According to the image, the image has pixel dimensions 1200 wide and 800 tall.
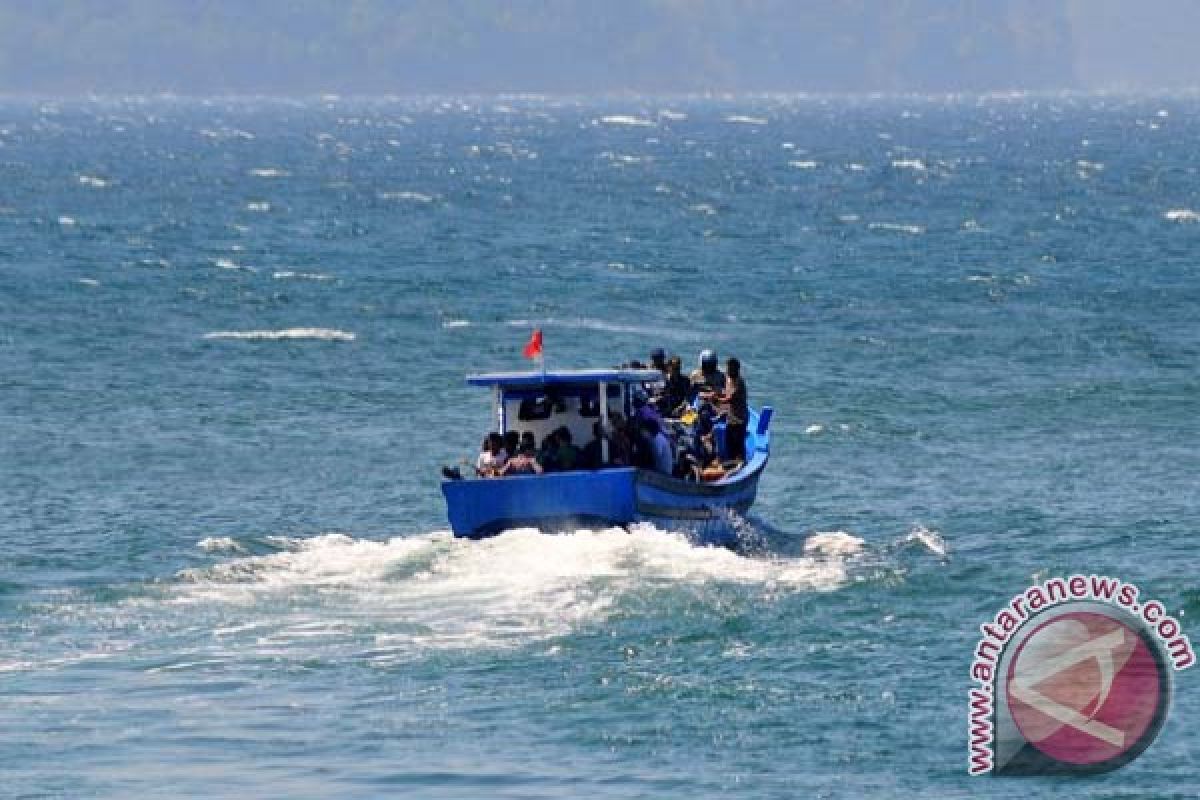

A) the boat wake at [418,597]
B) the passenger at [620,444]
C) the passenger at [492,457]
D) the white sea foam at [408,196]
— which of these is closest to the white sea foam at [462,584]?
the boat wake at [418,597]

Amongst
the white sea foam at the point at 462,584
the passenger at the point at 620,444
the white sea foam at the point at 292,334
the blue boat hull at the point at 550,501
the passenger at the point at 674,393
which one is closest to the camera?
the white sea foam at the point at 462,584

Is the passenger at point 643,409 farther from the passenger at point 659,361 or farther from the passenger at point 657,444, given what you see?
the passenger at point 659,361

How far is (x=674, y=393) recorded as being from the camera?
3744 centimetres

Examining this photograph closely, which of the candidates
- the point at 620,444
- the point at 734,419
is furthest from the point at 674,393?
the point at 620,444

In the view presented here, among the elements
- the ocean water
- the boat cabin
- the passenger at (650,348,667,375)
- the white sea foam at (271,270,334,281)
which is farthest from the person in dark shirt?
the white sea foam at (271,270,334,281)

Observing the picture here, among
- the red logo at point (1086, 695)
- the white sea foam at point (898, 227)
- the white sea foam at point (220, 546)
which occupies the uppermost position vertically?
the white sea foam at point (898, 227)

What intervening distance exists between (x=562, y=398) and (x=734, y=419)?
317 centimetres

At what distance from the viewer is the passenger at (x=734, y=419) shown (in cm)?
3662

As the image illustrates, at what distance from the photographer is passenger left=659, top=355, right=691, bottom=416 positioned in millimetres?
37250

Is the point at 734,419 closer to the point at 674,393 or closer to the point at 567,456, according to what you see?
the point at 674,393

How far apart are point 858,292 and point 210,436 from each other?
28463 mm

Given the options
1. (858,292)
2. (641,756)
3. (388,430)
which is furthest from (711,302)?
(641,756)

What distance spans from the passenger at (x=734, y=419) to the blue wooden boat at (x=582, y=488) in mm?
151

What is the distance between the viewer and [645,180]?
4943 inches
